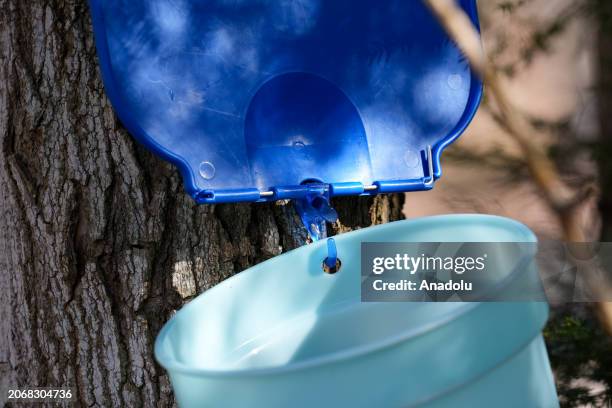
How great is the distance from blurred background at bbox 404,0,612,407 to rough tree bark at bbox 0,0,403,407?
2.22 feet

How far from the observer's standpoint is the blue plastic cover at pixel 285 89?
102 centimetres

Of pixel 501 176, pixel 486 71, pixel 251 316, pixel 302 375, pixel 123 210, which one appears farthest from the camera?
pixel 501 176

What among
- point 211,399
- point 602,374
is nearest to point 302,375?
point 211,399

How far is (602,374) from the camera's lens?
170 cm

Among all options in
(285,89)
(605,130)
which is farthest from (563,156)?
(285,89)

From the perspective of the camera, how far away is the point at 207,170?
104 centimetres

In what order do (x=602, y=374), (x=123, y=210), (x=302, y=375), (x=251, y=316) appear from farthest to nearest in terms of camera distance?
(x=602, y=374) < (x=123, y=210) < (x=251, y=316) < (x=302, y=375)

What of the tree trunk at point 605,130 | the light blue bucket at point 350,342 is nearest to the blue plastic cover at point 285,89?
the light blue bucket at point 350,342

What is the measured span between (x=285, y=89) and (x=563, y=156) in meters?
0.93

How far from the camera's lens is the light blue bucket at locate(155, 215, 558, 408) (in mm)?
706

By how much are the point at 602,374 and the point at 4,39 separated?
134 cm

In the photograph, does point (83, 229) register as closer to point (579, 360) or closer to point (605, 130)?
point (579, 360)

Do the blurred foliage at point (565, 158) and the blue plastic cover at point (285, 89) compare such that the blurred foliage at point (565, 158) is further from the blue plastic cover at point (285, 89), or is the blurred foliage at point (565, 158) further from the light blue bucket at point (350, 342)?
the light blue bucket at point (350, 342)

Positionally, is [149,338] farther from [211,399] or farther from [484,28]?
[484,28]
